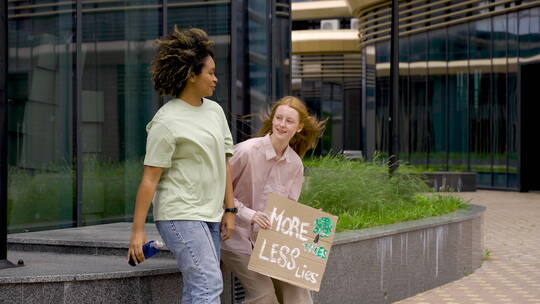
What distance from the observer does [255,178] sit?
17.2 ft

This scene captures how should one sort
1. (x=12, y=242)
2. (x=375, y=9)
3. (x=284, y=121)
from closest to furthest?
(x=284, y=121) < (x=12, y=242) < (x=375, y=9)

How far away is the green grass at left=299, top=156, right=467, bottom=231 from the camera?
9711 mm

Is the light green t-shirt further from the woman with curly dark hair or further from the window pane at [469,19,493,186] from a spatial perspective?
the window pane at [469,19,493,186]

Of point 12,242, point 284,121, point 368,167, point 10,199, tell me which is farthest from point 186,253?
point 368,167

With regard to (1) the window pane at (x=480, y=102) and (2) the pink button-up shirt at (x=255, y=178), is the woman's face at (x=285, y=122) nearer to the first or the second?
(2) the pink button-up shirt at (x=255, y=178)

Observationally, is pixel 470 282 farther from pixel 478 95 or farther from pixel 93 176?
pixel 478 95

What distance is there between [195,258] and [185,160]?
491mm

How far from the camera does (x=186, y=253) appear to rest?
4.39 meters

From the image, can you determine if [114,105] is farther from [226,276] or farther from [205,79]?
[205,79]

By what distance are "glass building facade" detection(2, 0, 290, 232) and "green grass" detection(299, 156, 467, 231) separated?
3.92ft

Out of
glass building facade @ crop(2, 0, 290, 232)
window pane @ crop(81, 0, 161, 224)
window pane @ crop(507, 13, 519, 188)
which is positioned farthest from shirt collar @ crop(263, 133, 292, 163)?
window pane @ crop(507, 13, 519, 188)

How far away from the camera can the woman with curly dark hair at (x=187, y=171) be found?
437cm

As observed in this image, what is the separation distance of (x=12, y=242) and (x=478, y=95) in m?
24.0

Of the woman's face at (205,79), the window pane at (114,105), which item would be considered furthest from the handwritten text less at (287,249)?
the window pane at (114,105)
